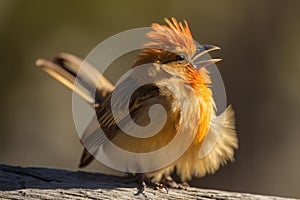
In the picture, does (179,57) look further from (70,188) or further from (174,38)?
(70,188)

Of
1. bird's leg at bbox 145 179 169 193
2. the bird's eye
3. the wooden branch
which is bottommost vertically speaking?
bird's leg at bbox 145 179 169 193

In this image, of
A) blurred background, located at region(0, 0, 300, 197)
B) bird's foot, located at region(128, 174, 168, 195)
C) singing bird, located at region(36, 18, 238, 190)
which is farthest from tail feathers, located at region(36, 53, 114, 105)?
blurred background, located at region(0, 0, 300, 197)

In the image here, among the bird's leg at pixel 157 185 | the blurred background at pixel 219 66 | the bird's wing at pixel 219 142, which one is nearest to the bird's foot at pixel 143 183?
the bird's leg at pixel 157 185

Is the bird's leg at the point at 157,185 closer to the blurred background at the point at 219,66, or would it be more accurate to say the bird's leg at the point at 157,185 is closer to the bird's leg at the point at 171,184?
the bird's leg at the point at 171,184

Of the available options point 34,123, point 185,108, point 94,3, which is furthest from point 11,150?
point 185,108

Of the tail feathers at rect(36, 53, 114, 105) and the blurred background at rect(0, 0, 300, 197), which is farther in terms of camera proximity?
the blurred background at rect(0, 0, 300, 197)

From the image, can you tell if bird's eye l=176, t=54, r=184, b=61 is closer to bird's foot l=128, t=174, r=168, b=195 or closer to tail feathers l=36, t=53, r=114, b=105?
bird's foot l=128, t=174, r=168, b=195
